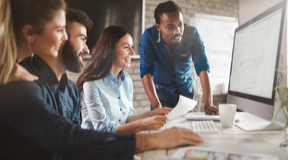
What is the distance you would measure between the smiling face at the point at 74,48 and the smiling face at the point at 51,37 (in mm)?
60

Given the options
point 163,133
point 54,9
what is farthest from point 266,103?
point 54,9

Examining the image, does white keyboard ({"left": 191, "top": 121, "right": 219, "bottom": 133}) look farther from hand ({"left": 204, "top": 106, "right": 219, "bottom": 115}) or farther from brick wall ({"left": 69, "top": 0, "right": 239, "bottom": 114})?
brick wall ({"left": 69, "top": 0, "right": 239, "bottom": 114})

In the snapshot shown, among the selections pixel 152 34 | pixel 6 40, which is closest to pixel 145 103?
pixel 152 34

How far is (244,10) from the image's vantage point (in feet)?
3.41

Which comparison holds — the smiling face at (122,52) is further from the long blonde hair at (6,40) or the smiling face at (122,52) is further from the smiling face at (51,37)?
the long blonde hair at (6,40)

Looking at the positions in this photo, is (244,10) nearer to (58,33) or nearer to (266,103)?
(266,103)

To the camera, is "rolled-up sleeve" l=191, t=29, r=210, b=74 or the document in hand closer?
the document in hand

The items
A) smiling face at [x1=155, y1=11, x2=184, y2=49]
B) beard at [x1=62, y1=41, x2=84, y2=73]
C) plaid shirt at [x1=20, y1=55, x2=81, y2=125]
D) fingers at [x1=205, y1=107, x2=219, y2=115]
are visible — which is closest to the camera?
plaid shirt at [x1=20, y1=55, x2=81, y2=125]

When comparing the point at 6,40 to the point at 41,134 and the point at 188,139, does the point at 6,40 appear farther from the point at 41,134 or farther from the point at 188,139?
the point at 188,139

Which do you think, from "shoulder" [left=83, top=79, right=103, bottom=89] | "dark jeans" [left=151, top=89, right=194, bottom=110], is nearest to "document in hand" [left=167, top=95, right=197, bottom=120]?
"shoulder" [left=83, top=79, right=103, bottom=89]

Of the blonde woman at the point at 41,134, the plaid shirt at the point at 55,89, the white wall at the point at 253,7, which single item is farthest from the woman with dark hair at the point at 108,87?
the white wall at the point at 253,7

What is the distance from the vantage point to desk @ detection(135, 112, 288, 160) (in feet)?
1.53

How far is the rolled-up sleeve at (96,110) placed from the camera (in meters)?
0.86

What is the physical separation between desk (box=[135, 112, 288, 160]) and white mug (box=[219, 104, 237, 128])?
0.9 inches
